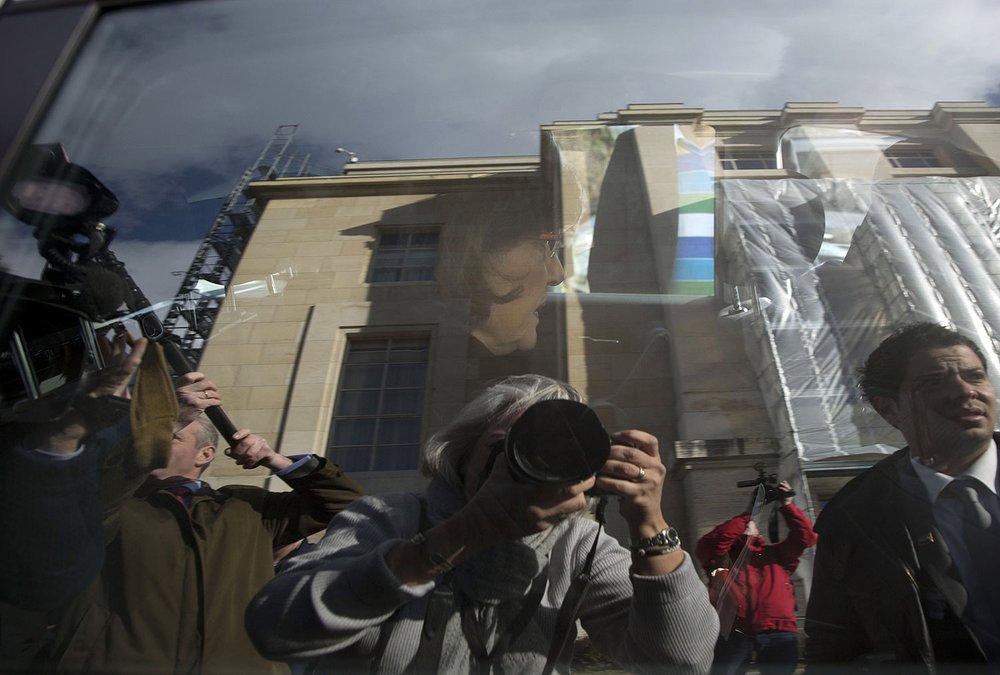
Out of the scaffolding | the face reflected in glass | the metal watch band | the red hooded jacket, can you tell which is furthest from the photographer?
the scaffolding

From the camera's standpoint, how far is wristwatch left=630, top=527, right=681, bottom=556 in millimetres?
849

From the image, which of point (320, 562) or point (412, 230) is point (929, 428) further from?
point (412, 230)

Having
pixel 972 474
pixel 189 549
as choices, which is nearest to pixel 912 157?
pixel 972 474

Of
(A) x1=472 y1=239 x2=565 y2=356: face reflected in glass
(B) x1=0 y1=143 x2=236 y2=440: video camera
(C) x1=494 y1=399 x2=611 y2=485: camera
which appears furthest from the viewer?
(A) x1=472 y1=239 x2=565 y2=356: face reflected in glass

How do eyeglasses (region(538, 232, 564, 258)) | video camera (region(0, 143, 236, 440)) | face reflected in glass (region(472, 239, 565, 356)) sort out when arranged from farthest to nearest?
eyeglasses (region(538, 232, 564, 258))
face reflected in glass (region(472, 239, 565, 356))
video camera (region(0, 143, 236, 440))

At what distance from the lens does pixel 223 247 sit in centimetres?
143

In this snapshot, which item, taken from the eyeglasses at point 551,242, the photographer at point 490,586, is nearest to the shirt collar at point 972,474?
the photographer at point 490,586

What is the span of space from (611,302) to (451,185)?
20.0 inches

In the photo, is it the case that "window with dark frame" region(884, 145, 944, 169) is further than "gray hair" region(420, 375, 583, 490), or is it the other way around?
"window with dark frame" region(884, 145, 944, 169)

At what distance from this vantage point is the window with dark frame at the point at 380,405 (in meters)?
1.19

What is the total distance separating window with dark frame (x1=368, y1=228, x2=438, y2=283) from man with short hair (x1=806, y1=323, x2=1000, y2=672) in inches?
40.1

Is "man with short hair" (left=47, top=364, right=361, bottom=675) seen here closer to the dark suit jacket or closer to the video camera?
the video camera

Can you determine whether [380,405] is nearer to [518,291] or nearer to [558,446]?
[518,291]

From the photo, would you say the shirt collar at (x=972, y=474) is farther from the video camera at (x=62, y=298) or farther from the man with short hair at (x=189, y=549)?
the video camera at (x=62, y=298)
